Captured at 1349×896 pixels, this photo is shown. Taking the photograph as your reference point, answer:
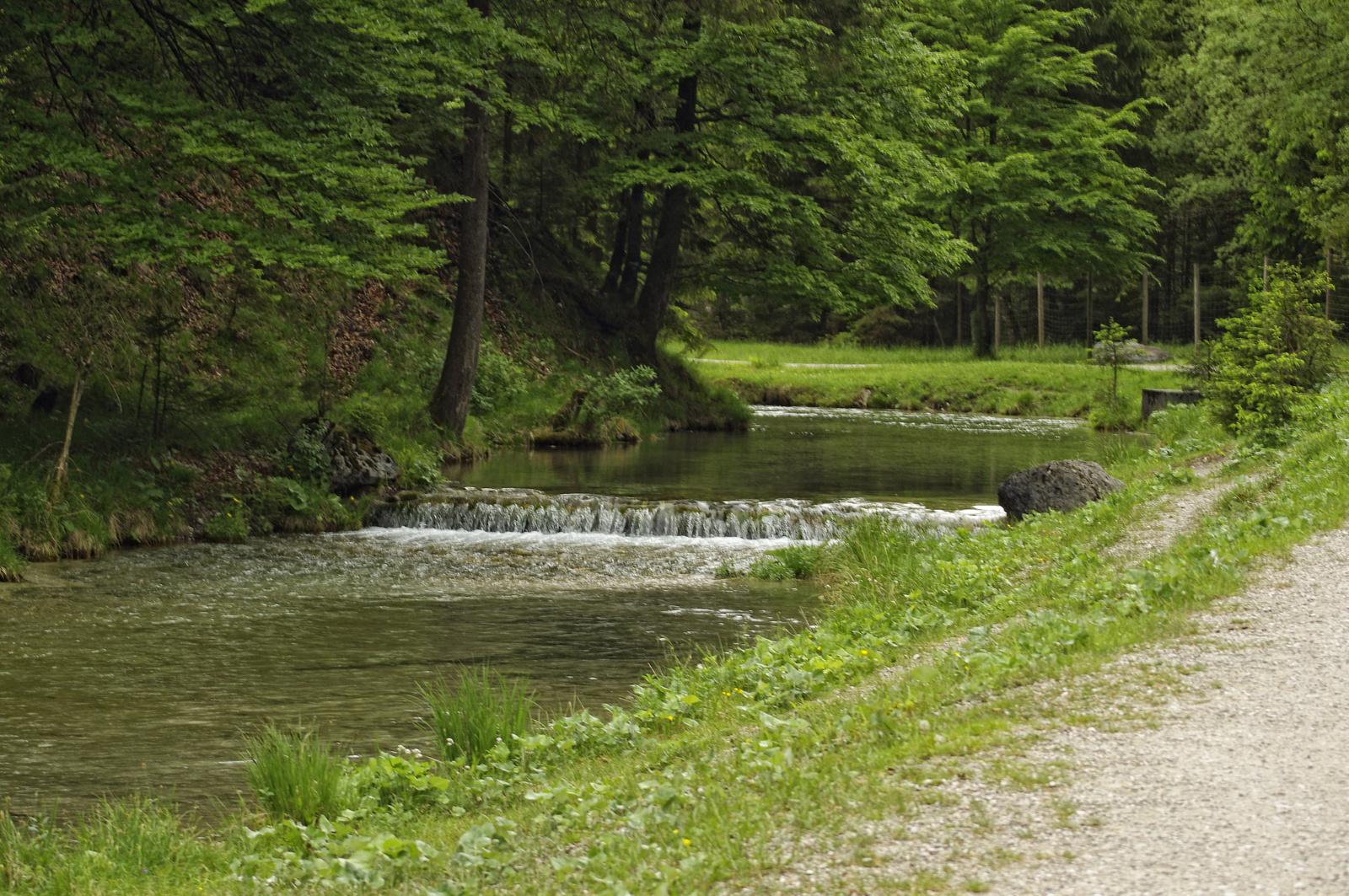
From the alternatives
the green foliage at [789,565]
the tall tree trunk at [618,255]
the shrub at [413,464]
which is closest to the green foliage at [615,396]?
the tall tree trunk at [618,255]

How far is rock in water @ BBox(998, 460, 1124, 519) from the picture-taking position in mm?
13133

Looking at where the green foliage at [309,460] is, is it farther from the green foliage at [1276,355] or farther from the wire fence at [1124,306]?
the wire fence at [1124,306]

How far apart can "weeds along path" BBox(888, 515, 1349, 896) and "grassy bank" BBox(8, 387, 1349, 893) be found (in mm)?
179

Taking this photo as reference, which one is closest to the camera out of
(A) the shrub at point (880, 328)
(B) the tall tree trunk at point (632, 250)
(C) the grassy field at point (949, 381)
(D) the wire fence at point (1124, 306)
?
(B) the tall tree trunk at point (632, 250)

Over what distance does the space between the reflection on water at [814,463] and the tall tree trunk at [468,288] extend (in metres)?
1.18

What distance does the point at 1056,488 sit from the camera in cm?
1338

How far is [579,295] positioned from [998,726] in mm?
23881

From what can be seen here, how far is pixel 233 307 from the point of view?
1972 centimetres

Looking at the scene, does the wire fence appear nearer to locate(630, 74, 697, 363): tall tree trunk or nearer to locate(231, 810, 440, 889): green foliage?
locate(630, 74, 697, 363): tall tree trunk

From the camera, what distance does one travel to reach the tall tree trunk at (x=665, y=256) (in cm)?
2473

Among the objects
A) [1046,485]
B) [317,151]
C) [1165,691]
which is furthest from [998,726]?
[317,151]

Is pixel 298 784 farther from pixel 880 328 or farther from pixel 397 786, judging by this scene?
pixel 880 328

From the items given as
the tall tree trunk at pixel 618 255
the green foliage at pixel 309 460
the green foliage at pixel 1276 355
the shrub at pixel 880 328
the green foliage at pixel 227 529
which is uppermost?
the tall tree trunk at pixel 618 255

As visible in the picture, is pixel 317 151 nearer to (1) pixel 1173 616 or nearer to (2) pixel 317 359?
(2) pixel 317 359
